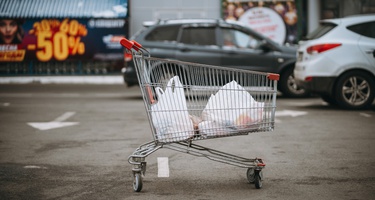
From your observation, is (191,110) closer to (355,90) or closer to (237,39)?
(355,90)

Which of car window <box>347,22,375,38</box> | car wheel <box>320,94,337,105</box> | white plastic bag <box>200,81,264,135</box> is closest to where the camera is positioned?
white plastic bag <box>200,81,264,135</box>

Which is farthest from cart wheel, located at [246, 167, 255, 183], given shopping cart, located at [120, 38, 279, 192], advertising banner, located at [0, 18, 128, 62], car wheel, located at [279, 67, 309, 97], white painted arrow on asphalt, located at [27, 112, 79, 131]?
advertising banner, located at [0, 18, 128, 62]

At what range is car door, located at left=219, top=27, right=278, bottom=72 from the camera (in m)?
16.5

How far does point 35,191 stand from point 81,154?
2124mm

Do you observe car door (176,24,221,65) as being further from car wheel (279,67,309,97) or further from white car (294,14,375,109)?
white car (294,14,375,109)

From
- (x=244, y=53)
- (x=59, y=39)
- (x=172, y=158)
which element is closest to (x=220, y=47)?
(x=244, y=53)

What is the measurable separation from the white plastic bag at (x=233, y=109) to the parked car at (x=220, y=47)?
977 cm

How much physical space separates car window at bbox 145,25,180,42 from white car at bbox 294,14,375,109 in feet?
12.0

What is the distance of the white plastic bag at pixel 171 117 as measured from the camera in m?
6.43

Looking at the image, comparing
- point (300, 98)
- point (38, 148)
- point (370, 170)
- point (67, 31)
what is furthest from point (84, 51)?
point (370, 170)

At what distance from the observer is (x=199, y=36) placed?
654 inches

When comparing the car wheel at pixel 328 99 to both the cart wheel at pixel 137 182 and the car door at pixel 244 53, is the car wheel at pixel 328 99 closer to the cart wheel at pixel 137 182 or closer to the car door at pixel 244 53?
the car door at pixel 244 53

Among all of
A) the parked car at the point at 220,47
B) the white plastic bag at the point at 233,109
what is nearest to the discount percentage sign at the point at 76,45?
the parked car at the point at 220,47

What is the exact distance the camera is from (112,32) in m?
23.9
